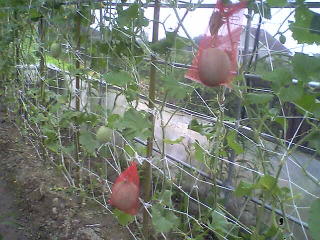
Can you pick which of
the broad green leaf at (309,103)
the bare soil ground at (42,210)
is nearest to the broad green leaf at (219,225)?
the broad green leaf at (309,103)

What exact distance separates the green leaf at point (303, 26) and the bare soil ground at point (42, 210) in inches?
55.8

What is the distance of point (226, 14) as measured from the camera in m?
0.86

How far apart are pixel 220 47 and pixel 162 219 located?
624 millimetres

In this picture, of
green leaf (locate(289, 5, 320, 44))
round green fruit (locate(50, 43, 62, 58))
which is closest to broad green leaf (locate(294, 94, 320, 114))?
green leaf (locate(289, 5, 320, 44))

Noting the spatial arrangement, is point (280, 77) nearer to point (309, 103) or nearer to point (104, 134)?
point (309, 103)

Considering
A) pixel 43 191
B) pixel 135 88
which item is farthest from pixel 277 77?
pixel 43 191

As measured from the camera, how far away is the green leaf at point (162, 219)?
1204mm

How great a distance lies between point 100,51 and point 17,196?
4.05 feet

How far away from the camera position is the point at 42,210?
2178 millimetres

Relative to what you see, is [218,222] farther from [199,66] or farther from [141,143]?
[141,143]

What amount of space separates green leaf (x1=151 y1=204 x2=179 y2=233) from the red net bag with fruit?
0.51 meters

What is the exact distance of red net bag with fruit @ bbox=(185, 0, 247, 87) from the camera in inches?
32.1

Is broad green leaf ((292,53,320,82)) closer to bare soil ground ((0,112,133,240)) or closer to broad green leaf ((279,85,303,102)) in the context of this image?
broad green leaf ((279,85,303,102))

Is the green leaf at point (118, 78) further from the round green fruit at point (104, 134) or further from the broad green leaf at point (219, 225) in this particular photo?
the broad green leaf at point (219, 225)
